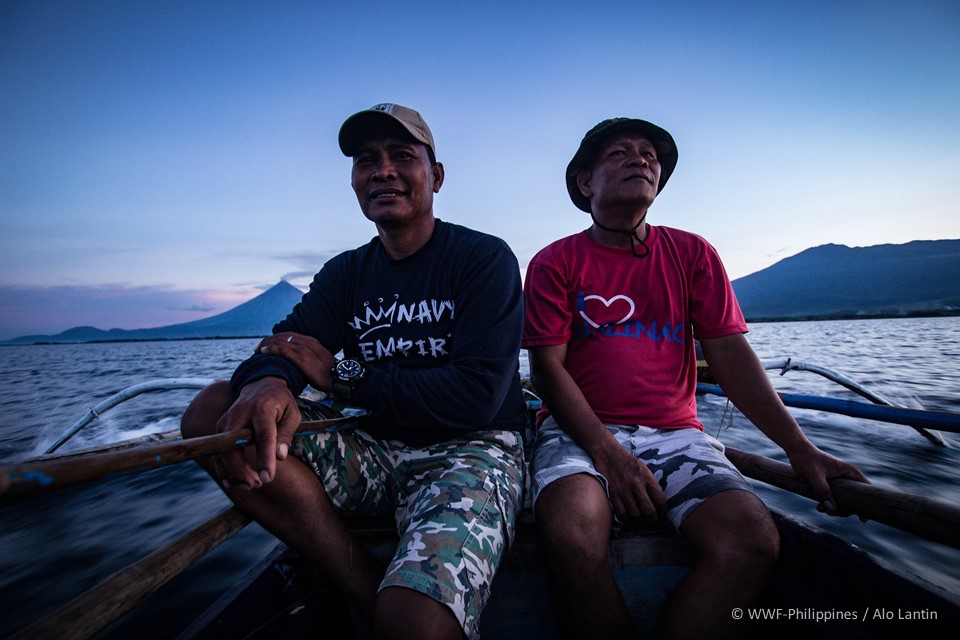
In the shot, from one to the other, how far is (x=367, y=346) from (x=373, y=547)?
3.36 feet

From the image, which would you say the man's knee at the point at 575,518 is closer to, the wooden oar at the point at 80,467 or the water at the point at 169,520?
the wooden oar at the point at 80,467

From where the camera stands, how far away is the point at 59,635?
46.3 inches

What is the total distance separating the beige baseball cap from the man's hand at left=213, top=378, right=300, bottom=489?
1477 millimetres

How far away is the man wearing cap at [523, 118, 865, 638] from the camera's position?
1.60 meters

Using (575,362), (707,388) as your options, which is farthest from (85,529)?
(707,388)

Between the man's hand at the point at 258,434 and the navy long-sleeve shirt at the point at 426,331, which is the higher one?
the navy long-sleeve shirt at the point at 426,331

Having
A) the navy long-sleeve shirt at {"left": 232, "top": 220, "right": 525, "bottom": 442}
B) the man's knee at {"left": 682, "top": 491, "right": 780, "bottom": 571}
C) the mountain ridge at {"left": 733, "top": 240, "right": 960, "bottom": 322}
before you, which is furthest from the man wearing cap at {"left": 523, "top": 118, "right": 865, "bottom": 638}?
the mountain ridge at {"left": 733, "top": 240, "right": 960, "bottom": 322}

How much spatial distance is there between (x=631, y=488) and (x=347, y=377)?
1.41 meters

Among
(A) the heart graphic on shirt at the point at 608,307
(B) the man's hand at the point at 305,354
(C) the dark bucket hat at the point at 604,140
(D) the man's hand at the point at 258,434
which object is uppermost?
(C) the dark bucket hat at the point at 604,140

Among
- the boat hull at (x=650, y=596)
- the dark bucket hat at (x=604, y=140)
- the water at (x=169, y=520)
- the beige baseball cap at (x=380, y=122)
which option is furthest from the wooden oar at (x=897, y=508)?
the beige baseball cap at (x=380, y=122)

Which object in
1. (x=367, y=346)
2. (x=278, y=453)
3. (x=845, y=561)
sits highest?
(x=367, y=346)

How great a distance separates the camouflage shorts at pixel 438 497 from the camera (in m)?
1.36

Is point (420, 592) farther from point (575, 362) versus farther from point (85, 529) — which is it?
point (85, 529)

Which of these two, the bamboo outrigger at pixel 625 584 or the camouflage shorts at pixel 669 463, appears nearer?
the bamboo outrigger at pixel 625 584
